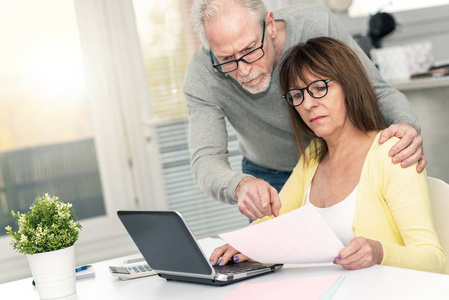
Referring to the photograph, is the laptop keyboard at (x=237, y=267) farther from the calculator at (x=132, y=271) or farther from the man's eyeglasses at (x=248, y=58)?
the man's eyeglasses at (x=248, y=58)

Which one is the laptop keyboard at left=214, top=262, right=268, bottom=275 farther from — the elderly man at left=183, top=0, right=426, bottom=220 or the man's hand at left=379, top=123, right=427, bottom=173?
the man's hand at left=379, top=123, right=427, bottom=173

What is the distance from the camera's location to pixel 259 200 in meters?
1.38

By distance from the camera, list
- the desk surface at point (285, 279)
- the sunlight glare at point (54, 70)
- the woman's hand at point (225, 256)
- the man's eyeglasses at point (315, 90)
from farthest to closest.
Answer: the sunlight glare at point (54, 70) → the man's eyeglasses at point (315, 90) → the woman's hand at point (225, 256) → the desk surface at point (285, 279)

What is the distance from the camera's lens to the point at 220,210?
12.2 ft

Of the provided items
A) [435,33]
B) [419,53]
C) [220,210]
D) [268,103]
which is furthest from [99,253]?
[435,33]

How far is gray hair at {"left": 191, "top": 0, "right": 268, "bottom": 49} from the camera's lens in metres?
1.65

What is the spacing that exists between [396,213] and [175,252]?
1.73 feet

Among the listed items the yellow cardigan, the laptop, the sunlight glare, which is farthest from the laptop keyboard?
the sunlight glare

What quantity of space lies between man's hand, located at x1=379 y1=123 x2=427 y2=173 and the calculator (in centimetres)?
66

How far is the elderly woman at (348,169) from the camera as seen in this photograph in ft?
4.47

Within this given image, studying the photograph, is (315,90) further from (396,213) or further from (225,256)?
(225,256)

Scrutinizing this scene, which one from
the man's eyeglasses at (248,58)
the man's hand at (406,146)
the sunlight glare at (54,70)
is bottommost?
the man's hand at (406,146)

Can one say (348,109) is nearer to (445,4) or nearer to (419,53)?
(419,53)

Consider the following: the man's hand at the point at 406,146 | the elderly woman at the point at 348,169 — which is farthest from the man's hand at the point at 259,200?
the man's hand at the point at 406,146
